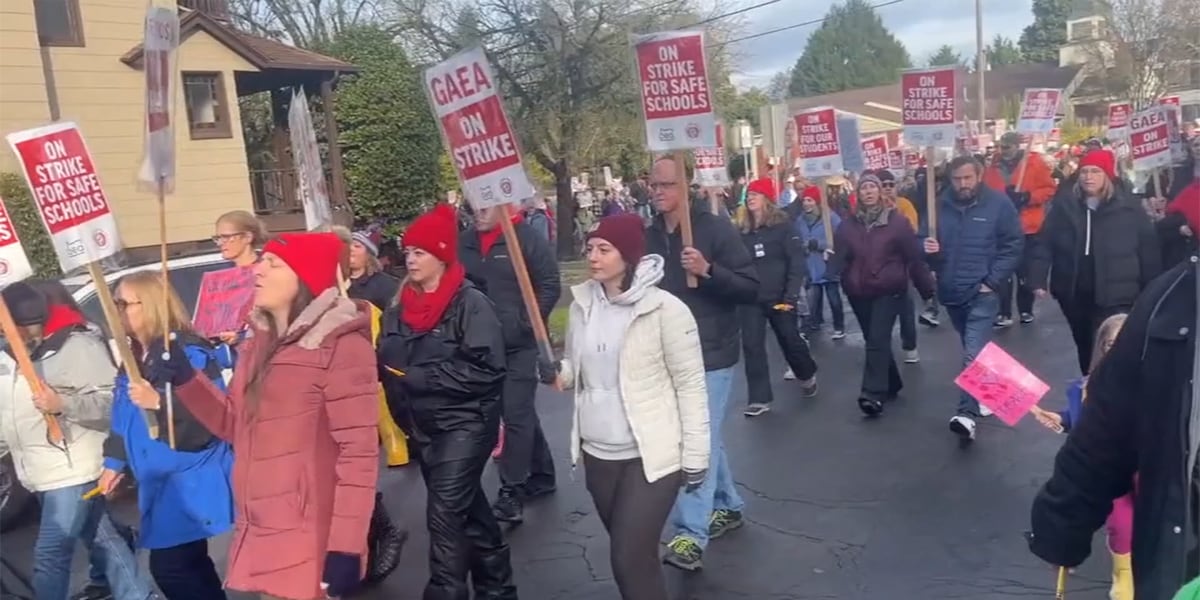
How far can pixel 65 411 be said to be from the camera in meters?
4.78

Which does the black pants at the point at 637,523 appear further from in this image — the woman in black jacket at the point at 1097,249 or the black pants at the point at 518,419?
the woman in black jacket at the point at 1097,249

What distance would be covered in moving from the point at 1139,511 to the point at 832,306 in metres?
10.0

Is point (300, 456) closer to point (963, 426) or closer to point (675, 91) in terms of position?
point (675, 91)

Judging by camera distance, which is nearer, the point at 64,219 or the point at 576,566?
the point at 64,219

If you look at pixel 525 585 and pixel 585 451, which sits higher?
pixel 585 451

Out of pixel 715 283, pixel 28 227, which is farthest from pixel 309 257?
pixel 28 227

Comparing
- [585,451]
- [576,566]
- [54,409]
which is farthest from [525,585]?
[54,409]

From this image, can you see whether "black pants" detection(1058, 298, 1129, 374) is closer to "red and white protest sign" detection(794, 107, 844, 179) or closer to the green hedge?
"red and white protest sign" detection(794, 107, 844, 179)

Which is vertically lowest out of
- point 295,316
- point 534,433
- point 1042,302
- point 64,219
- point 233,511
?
point 1042,302

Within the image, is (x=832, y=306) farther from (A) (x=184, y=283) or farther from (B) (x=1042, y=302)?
(A) (x=184, y=283)

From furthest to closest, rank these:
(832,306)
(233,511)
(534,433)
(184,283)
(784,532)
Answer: (832,306) < (184,283) < (534,433) < (784,532) < (233,511)

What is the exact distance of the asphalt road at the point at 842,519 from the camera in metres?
5.30

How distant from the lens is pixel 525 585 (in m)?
5.55

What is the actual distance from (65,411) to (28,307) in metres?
0.56
